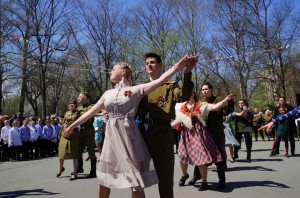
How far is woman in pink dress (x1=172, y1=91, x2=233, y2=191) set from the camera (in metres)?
5.73

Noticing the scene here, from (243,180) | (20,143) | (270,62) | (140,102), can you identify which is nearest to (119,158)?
(140,102)

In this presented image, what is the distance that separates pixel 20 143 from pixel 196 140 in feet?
34.8

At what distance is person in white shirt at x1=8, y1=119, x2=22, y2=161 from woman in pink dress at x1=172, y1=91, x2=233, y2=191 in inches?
401

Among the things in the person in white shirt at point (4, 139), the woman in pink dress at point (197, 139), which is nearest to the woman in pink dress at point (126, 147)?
the woman in pink dress at point (197, 139)

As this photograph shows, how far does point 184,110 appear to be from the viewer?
6.11m

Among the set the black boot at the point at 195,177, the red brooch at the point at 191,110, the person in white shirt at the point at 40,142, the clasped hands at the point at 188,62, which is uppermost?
the clasped hands at the point at 188,62

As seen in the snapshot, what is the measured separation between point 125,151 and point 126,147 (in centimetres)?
4

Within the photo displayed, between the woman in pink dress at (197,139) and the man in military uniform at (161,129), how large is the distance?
2143 mm

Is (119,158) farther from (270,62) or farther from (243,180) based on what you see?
(270,62)

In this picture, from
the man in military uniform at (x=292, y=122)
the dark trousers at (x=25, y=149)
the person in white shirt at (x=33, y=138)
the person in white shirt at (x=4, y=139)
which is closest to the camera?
the man in military uniform at (x=292, y=122)

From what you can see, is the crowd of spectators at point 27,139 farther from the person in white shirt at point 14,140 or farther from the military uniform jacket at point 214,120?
the military uniform jacket at point 214,120

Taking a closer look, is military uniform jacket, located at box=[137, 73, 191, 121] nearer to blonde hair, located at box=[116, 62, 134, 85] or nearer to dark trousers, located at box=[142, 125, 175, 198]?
dark trousers, located at box=[142, 125, 175, 198]

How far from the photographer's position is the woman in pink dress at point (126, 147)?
318cm

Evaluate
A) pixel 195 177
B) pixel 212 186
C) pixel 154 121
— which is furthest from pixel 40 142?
pixel 154 121
